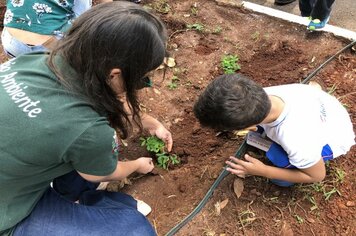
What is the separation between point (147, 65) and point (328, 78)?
1.75 meters

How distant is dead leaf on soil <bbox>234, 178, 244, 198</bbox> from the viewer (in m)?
2.20

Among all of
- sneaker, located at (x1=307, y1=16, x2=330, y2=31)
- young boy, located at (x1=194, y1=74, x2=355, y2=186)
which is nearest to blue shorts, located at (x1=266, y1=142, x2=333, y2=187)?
young boy, located at (x1=194, y1=74, x2=355, y2=186)

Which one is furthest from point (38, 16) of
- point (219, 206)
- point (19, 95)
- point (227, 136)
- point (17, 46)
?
point (219, 206)

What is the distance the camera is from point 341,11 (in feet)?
12.4

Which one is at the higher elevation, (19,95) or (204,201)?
(19,95)

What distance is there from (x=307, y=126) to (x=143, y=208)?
980mm

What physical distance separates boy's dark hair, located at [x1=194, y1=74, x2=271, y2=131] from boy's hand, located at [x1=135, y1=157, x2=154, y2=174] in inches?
20.6

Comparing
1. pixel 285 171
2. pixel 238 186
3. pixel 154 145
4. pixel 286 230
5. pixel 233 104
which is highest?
pixel 233 104

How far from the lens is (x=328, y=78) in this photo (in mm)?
2729

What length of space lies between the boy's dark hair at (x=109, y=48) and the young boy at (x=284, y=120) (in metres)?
0.39

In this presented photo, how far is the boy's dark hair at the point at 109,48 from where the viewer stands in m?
1.34

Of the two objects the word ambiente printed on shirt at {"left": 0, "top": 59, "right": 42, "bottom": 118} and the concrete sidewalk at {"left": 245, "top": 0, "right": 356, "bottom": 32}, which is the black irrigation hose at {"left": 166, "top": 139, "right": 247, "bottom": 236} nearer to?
the word ambiente printed on shirt at {"left": 0, "top": 59, "right": 42, "bottom": 118}

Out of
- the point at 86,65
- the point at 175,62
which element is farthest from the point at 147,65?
the point at 175,62

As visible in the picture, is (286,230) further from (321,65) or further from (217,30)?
(217,30)
